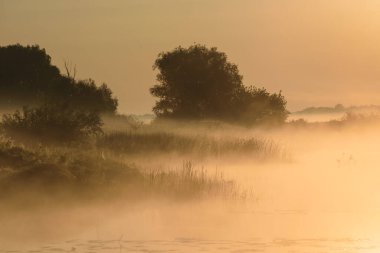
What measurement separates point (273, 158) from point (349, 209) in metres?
20.3

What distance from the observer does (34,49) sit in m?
73.4

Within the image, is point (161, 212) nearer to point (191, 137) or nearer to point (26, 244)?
point (26, 244)

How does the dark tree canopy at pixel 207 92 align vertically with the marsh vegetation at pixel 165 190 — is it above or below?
above

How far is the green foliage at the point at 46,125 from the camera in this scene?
4034 cm

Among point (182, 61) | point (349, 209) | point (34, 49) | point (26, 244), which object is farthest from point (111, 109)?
point (26, 244)

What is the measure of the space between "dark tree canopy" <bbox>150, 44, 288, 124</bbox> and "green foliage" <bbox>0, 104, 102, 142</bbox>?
36057 mm

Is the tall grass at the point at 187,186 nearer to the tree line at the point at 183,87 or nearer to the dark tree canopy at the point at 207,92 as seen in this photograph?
the tree line at the point at 183,87

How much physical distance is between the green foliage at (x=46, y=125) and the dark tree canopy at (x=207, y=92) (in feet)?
118

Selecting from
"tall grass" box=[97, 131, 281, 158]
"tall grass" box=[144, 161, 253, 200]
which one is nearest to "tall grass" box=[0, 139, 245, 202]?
"tall grass" box=[144, 161, 253, 200]

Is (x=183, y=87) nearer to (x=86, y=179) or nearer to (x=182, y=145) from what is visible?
(x=182, y=145)

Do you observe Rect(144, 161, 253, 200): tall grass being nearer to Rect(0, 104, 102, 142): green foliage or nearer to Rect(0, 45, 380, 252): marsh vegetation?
Rect(0, 45, 380, 252): marsh vegetation

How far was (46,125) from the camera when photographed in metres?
40.6

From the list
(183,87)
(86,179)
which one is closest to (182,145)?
(86,179)

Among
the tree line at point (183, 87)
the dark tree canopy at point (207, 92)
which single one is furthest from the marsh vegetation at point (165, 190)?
the dark tree canopy at point (207, 92)
